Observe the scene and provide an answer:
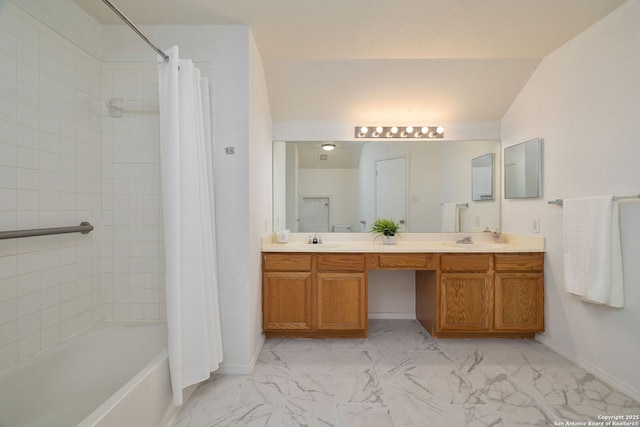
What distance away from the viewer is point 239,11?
1.83 metres

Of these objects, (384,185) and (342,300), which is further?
(384,185)

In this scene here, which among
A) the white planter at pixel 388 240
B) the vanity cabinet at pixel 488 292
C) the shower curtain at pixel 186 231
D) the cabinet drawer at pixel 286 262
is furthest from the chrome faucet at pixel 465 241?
the shower curtain at pixel 186 231

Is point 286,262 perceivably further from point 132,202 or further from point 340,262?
point 132,202

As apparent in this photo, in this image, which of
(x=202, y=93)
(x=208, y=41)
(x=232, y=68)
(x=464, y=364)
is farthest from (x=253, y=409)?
(x=208, y=41)

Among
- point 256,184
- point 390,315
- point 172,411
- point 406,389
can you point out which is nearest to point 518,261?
point 390,315

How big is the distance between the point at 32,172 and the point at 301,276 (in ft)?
5.93

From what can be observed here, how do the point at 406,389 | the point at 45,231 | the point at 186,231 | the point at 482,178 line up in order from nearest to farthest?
the point at 45,231, the point at 186,231, the point at 406,389, the point at 482,178

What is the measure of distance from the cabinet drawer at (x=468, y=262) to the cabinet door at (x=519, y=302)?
0.48 ft

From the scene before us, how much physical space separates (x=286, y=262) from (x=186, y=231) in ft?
3.17

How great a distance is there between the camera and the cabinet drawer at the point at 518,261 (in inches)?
93.8

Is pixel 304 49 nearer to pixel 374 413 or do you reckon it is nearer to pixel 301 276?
pixel 301 276

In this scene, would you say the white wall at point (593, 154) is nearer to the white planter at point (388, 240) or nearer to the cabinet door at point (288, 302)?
the white planter at point (388, 240)

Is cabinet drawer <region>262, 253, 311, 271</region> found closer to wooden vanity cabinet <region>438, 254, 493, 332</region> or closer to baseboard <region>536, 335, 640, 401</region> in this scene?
wooden vanity cabinet <region>438, 254, 493, 332</region>

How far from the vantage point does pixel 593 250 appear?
1.86 meters
